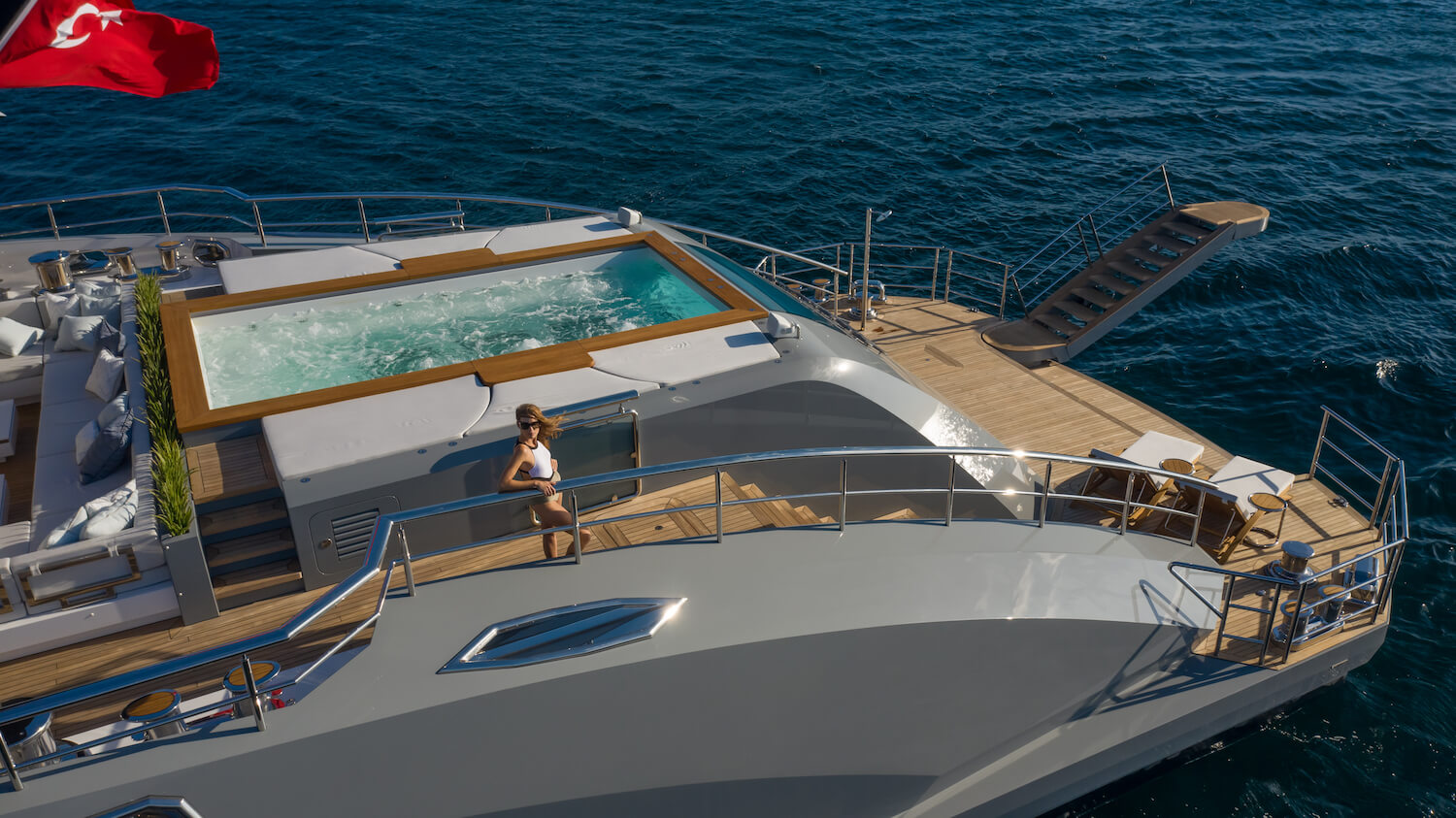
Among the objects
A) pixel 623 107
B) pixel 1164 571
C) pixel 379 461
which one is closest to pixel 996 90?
pixel 623 107

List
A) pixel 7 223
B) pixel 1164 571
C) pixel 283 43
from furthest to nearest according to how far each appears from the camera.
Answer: pixel 283 43 → pixel 7 223 → pixel 1164 571

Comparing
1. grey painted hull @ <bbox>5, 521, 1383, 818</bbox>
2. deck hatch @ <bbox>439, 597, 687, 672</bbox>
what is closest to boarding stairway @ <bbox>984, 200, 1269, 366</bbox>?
grey painted hull @ <bbox>5, 521, 1383, 818</bbox>

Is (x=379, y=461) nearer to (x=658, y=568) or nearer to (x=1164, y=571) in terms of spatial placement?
(x=658, y=568)

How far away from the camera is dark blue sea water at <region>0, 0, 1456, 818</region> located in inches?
498

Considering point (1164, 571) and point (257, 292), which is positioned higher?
point (257, 292)

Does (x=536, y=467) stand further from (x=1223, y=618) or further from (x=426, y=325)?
(x=1223, y=618)

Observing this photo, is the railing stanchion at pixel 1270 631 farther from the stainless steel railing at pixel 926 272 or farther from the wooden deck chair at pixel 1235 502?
the stainless steel railing at pixel 926 272

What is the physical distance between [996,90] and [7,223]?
27899 millimetres

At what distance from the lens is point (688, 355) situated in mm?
9562

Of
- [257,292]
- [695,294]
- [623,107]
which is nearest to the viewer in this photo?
[257,292]

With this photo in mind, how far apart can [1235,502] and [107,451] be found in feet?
34.0

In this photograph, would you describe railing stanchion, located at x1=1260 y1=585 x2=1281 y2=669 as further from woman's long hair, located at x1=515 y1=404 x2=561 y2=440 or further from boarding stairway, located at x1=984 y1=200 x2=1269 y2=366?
woman's long hair, located at x1=515 y1=404 x2=561 y2=440

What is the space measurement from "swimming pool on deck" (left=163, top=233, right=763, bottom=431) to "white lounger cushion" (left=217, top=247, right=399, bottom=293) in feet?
0.80

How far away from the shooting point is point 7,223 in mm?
24172
